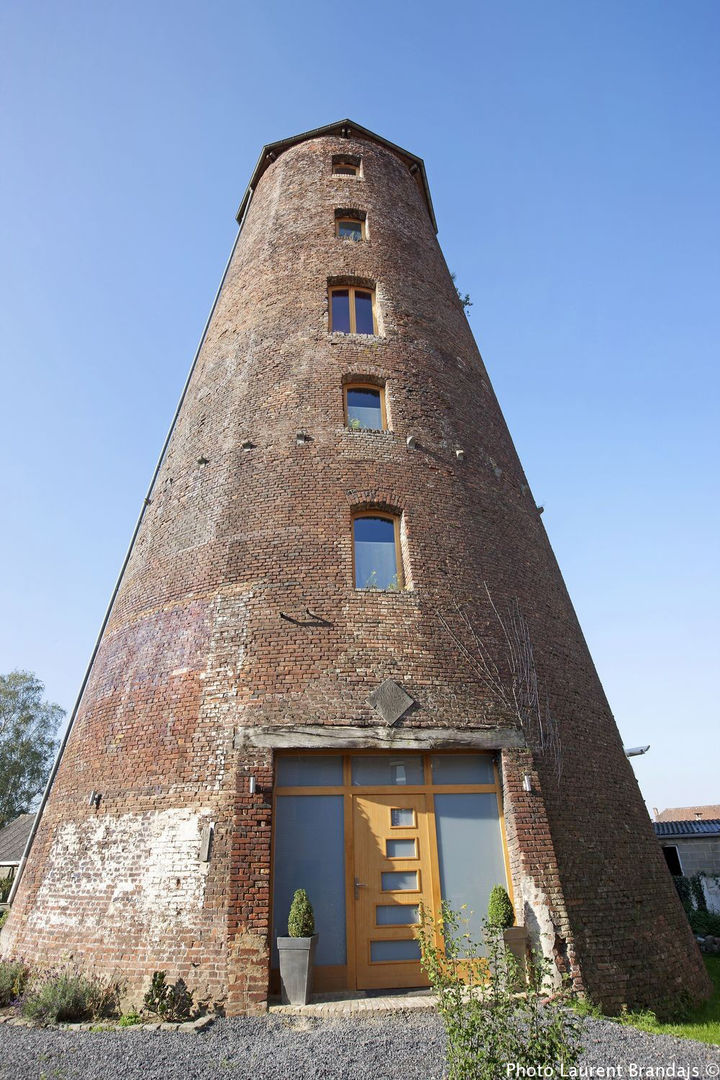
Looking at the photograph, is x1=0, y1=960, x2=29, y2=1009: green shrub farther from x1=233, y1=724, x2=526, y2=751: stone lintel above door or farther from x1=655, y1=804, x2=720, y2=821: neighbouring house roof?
x1=655, y1=804, x2=720, y2=821: neighbouring house roof

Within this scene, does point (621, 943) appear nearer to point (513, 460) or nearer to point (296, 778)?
point (296, 778)

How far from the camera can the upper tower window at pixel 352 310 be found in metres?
13.9

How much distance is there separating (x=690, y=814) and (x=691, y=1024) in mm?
47706

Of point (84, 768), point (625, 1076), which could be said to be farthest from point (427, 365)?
point (625, 1076)

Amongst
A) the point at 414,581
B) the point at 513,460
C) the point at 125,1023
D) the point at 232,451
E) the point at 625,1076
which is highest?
the point at 513,460

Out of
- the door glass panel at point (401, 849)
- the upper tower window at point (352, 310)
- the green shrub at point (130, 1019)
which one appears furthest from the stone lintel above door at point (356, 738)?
the upper tower window at point (352, 310)

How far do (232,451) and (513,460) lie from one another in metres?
5.93

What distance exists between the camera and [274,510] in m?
10.6

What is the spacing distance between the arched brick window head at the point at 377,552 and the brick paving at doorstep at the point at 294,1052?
549cm

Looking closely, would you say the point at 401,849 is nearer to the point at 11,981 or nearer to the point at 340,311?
the point at 11,981

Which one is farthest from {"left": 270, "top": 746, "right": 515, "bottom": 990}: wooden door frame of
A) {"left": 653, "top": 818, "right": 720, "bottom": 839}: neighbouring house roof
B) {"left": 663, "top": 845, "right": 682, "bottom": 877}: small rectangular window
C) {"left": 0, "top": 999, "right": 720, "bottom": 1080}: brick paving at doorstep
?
{"left": 663, "top": 845, "right": 682, "bottom": 877}: small rectangular window

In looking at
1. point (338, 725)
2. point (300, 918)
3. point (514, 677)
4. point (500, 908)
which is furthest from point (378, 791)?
point (514, 677)

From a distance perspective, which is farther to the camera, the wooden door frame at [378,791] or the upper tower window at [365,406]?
the upper tower window at [365,406]

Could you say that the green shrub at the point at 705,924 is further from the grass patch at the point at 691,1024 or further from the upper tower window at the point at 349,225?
the upper tower window at the point at 349,225
